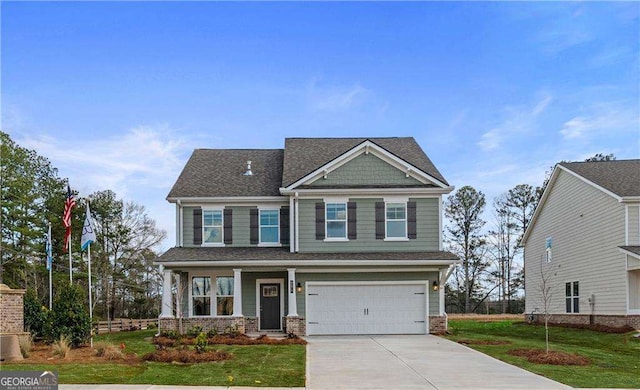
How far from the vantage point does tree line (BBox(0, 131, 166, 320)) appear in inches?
1463

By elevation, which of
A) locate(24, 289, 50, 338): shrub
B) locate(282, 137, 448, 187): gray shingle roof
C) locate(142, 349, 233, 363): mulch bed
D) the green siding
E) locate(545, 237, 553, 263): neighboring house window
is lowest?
locate(142, 349, 233, 363): mulch bed

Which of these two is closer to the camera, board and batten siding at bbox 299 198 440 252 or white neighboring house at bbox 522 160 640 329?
board and batten siding at bbox 299 198 440 252

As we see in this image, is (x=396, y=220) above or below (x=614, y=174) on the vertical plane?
below

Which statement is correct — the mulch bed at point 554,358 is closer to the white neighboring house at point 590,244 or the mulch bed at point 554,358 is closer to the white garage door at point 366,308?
the white garage door at point 366,308

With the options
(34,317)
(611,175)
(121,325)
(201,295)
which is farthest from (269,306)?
(611,175)

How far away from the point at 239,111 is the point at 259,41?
3.06 metres

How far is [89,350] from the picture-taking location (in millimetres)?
17766

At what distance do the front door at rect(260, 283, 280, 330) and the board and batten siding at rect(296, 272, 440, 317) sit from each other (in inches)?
51.9

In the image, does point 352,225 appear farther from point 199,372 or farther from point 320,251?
point 199,372

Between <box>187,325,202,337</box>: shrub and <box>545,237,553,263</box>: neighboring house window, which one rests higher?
<box>545,237,553,263</box>: neighboring house window

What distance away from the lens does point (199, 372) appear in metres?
13.9

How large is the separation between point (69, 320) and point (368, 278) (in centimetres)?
1092

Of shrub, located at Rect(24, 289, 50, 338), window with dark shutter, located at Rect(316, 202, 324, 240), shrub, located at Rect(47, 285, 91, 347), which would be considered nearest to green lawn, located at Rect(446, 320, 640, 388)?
window with dark shutter, located at Rect(316, 202, 324, 240)

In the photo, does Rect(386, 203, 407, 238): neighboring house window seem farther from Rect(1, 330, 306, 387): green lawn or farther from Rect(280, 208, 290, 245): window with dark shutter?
Rect(1, 330, 306, 387): green lawn
